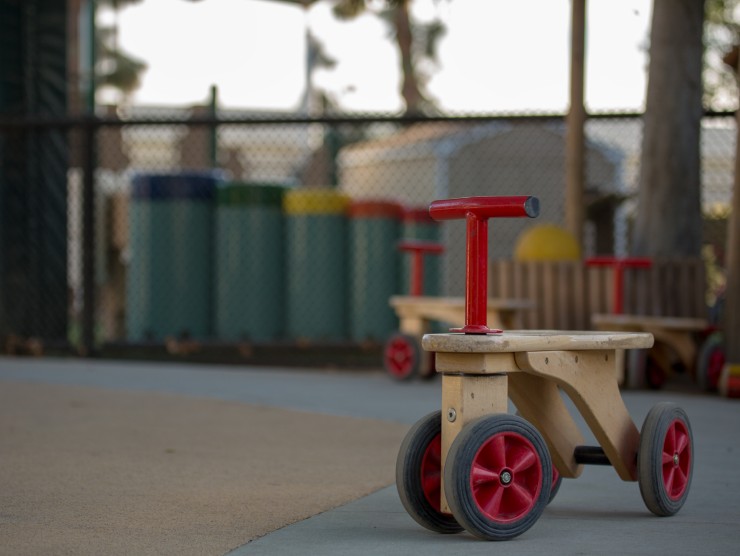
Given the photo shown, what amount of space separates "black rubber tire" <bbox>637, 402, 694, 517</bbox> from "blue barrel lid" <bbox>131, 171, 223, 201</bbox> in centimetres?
776

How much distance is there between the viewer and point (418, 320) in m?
9.53

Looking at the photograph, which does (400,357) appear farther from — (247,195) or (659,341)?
(247,195)

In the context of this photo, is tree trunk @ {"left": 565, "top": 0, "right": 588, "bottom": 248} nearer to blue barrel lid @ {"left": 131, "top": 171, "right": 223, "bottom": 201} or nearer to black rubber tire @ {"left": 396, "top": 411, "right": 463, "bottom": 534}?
blue barrel lid @ {"left": 131, "top": 171, "right": 223, "bottom": 201}

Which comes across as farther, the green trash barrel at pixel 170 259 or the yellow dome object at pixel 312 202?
the yellow dome object at pixel 312 202

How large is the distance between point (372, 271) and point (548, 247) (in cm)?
267

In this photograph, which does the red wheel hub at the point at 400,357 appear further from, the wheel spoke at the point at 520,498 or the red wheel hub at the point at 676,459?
the wheel spoke at the point at 520,498

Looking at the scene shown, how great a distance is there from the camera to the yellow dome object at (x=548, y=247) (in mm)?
9352

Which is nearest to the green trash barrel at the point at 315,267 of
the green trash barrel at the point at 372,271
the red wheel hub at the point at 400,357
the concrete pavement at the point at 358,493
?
the green trash barrel at the point at 372,271

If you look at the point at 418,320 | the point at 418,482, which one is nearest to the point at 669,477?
the point at 418,482

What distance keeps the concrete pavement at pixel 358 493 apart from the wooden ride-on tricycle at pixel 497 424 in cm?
11

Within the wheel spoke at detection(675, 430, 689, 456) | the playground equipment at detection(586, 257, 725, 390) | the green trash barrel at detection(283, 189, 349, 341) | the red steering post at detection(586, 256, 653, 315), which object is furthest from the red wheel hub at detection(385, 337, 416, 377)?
the wheel spoke at detection(675, 430, 689, 456)

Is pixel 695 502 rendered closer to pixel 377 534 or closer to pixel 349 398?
pixel 377 534

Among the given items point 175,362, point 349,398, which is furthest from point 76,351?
point 349,398

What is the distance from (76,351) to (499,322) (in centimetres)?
417
